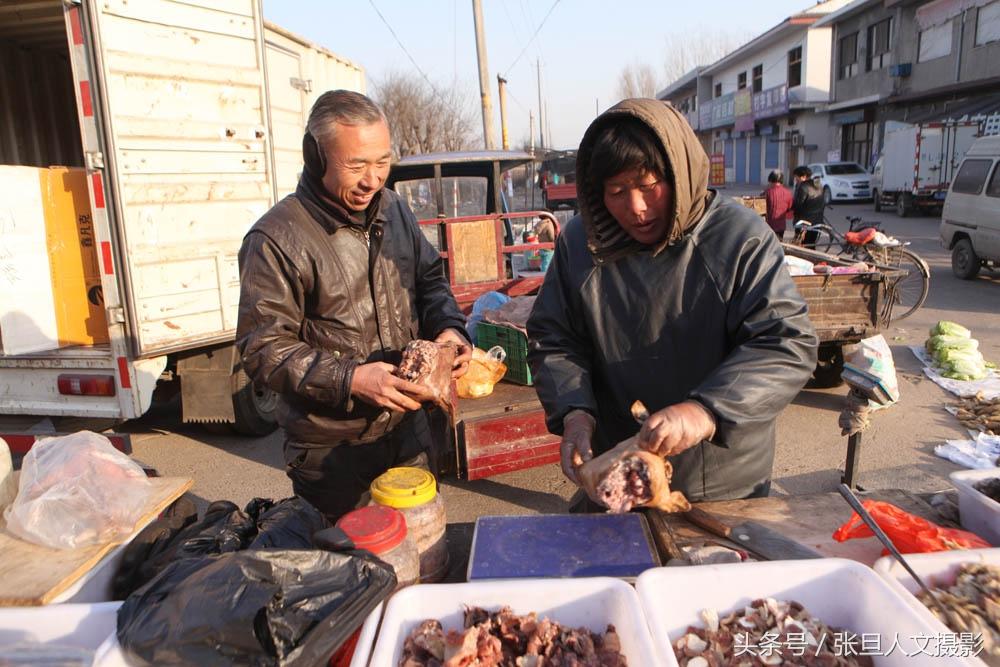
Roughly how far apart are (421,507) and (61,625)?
848 millimetres

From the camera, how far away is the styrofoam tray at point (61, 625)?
57.5 inches

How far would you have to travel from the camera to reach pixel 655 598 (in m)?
1.46

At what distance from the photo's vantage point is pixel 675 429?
1.77m

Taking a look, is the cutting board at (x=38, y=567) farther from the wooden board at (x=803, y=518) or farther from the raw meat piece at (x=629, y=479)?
the wooden board at (x=803, y=518)

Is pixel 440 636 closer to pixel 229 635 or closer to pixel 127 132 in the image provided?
pixel 229 635

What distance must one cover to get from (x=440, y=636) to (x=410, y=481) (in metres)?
0.51

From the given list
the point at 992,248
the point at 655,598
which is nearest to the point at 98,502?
the point at 655,598

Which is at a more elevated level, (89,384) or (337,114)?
(337,114)

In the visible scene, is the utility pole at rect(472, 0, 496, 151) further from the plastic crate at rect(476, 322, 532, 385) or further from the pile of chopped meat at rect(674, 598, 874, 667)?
the pile of chopped meat at rect(674, 598, 874, 667)

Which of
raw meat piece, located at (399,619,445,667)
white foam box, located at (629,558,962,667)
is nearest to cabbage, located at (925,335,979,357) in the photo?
white foam box, located at (629,558,962,667)

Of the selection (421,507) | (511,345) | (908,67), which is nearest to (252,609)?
(421,507)

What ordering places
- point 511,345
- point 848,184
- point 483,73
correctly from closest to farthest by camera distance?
1. point 511,345
2. point 483,73
3. point 848,184

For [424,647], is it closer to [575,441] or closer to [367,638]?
[367,638]

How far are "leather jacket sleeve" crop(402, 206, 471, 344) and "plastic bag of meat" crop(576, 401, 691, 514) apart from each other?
1.27 meters
